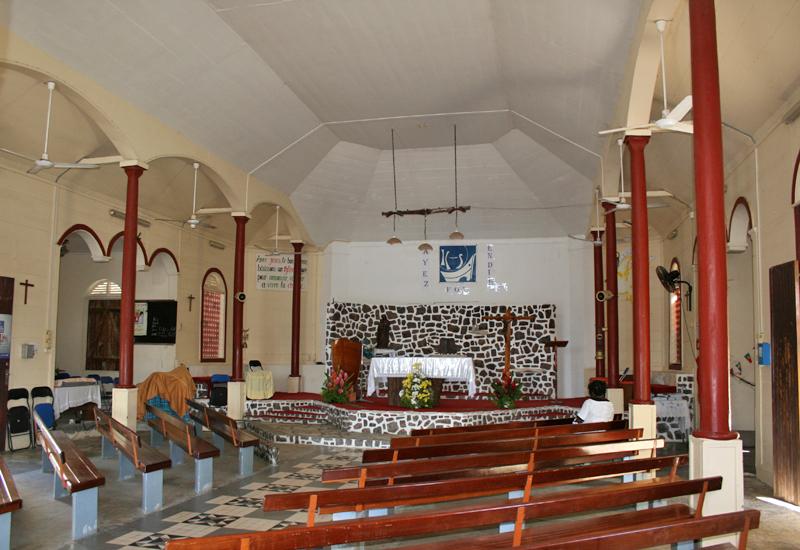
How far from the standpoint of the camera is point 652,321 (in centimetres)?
1413

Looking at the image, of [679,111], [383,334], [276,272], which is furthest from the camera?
[276,272]

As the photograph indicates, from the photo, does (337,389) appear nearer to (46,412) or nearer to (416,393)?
(416,393)

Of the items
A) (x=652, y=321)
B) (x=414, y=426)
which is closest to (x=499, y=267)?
(x=652, y=321)

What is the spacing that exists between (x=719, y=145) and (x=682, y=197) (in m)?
6.58

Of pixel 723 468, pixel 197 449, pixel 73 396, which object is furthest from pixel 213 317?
pixel 723 468

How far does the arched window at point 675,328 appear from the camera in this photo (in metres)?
13.0

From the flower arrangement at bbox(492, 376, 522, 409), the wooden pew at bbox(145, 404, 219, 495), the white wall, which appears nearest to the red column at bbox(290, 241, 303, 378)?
the white wall

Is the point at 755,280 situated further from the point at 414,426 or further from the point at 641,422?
the point at 414,426

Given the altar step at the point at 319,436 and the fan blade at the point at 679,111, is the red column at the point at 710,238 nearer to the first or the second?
the fan blade at the point at 679,111

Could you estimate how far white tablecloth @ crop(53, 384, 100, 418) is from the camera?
10422 mm

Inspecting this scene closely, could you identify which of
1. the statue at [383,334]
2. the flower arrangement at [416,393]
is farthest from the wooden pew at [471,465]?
the statue at [383,334]

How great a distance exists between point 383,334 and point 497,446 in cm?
966

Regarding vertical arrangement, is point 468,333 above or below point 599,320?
below

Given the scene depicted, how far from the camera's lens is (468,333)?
15.3 metres
